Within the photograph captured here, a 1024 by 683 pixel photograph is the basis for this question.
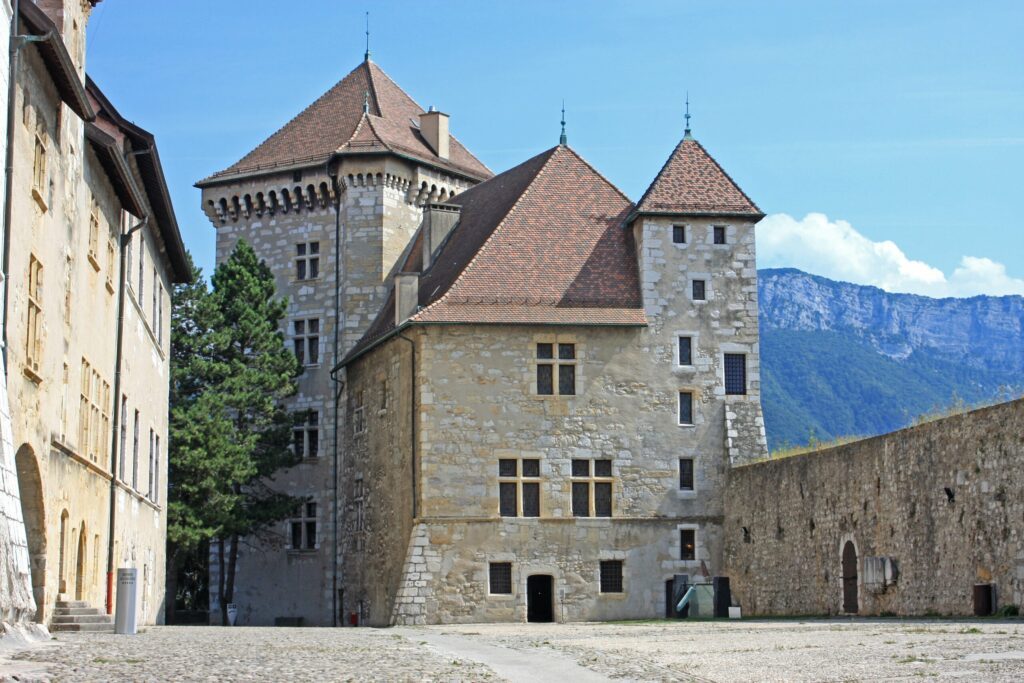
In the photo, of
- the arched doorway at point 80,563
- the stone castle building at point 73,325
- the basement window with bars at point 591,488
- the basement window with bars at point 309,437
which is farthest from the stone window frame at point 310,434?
the arched doorway at point 80,563

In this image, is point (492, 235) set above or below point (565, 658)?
above

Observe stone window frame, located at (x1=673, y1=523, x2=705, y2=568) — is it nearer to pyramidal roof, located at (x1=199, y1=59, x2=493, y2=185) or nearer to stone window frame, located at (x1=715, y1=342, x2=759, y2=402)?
stone window frame, located at (x1=715, y1=342, x2=759, y2=402)

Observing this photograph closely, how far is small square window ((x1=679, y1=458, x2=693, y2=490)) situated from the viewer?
41375 mm

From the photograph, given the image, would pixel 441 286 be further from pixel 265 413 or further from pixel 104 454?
pixel 104 454

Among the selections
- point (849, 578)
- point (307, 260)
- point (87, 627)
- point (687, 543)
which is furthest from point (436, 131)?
point (87, 627)

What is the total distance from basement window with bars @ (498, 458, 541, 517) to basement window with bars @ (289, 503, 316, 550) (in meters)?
11.7

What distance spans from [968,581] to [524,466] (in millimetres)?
15579

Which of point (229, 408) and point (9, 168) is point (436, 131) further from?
point (9, 168)

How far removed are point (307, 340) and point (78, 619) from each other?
28991 mm

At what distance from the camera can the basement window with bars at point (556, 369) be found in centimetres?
4097

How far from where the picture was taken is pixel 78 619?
75.6 feet

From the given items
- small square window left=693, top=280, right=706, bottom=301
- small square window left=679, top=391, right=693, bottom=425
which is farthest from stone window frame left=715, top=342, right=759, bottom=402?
small square window left=693, top=280, right=706, bottom=301

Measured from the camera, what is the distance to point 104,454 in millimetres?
28109

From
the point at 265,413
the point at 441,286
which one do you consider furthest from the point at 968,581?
the point at 265,413
